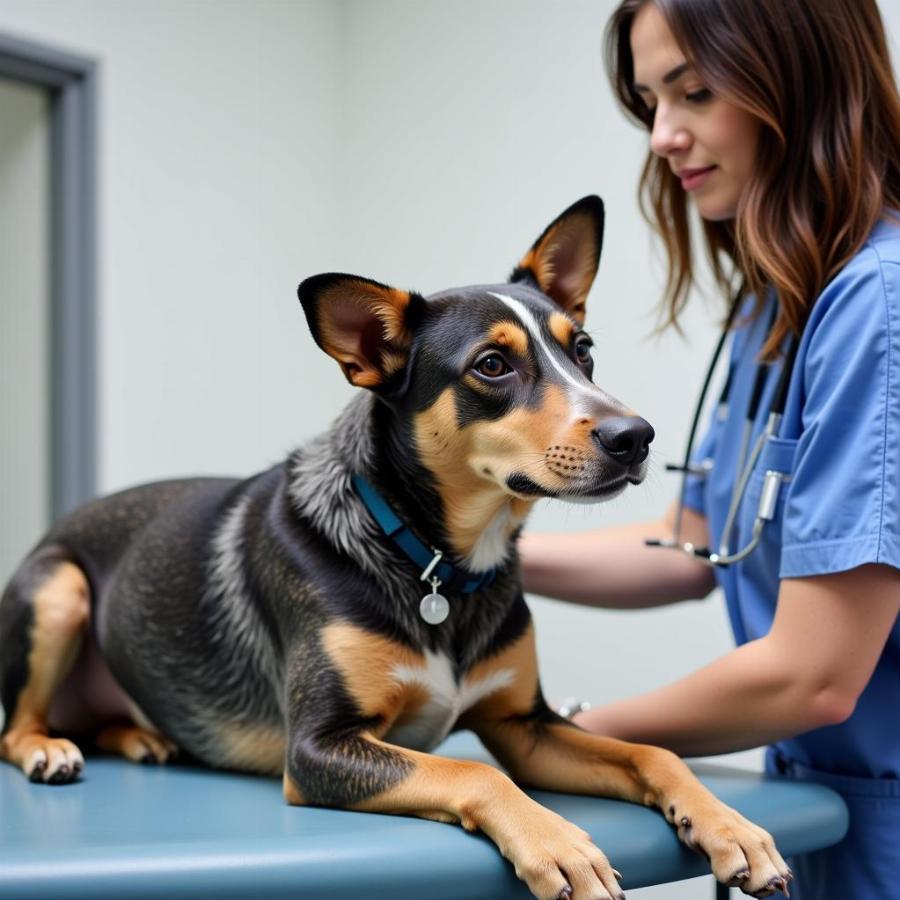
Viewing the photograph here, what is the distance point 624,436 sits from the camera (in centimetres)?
117

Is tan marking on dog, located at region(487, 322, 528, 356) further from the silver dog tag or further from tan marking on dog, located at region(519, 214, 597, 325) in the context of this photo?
the silver dog tag

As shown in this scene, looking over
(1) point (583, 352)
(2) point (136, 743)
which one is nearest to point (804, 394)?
(1) point (583, 352)

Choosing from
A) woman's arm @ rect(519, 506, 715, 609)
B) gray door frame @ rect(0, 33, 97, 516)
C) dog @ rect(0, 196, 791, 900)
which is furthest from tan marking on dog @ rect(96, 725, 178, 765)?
gray door frame @ rect(0, 33, 97, 516)

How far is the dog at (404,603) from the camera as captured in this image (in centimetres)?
118

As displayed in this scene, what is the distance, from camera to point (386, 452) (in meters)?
1.37

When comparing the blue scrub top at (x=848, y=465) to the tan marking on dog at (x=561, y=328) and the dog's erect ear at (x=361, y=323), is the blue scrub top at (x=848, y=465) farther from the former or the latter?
the dog's erect ear at (x=361, y=323)

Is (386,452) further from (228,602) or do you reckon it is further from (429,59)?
(429,59)

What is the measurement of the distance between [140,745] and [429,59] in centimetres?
225

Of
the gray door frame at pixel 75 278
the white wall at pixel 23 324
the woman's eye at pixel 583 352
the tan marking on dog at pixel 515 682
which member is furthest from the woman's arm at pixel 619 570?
the white wall at pixel 23 324

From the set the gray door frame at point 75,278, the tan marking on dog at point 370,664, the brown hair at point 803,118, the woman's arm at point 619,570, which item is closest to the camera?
the tan marking on dog at point 370,664

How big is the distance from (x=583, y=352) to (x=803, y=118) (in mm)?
470

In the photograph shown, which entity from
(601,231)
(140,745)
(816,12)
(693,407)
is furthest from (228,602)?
(693,407)

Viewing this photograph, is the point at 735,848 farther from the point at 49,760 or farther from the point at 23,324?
the point at 23,324

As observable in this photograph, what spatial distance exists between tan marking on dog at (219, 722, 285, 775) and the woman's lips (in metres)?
0.95
